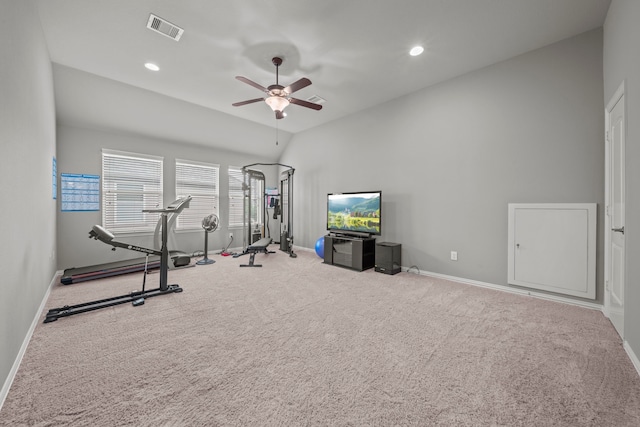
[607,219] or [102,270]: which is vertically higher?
[607,219]

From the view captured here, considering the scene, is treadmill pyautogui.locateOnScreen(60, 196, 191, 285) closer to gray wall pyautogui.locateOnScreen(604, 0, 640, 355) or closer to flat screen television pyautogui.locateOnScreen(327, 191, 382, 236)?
flat screen television pyautogui.locateOnScreen(327, 191, 382, 236)

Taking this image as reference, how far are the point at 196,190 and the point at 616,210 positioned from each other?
6724 millimetres

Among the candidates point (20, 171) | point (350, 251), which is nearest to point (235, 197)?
point (350, 251)

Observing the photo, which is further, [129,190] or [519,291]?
[129,190]

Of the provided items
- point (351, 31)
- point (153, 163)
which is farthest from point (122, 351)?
point (153, 163)

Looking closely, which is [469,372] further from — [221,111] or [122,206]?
[122,206]

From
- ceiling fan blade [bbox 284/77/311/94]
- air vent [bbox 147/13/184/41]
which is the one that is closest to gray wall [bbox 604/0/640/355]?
ceiling fan blade [bbox 284/77/311/94]

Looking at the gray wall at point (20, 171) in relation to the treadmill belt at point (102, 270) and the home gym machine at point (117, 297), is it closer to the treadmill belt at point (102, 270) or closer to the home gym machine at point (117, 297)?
the home gym machine at point (117, 297)

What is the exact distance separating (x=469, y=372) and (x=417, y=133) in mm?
3564

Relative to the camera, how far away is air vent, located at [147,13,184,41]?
258 centimetres

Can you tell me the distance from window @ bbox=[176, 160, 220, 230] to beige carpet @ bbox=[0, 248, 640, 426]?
284 cm

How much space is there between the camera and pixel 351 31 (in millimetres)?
2760

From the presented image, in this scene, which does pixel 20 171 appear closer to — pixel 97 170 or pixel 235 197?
pixel 97 170

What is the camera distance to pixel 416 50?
122 inches
